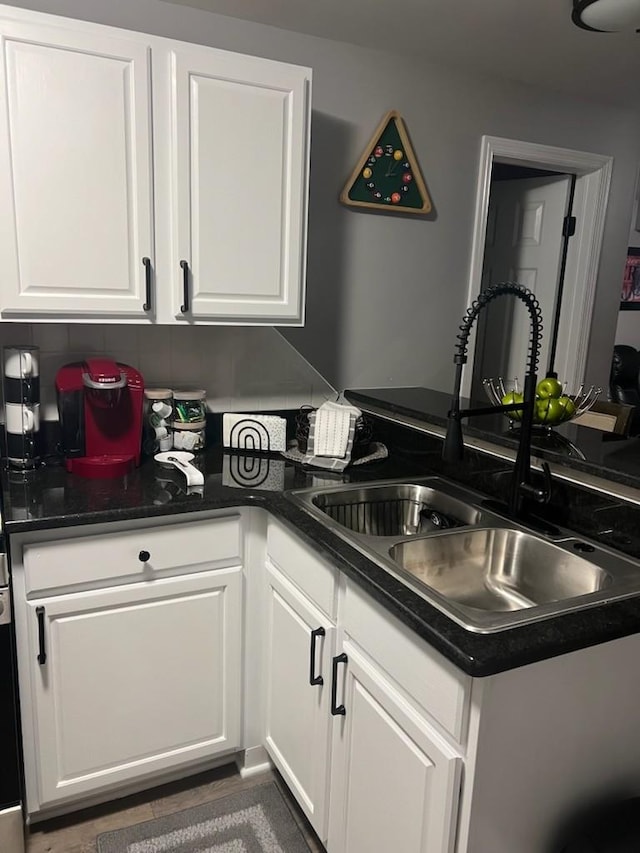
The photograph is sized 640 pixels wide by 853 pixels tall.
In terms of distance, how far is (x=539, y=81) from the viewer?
2584mm

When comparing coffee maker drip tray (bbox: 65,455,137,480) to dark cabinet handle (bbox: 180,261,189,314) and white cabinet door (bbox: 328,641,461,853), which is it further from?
white cabinet door (bbox: 328,641,461,853)

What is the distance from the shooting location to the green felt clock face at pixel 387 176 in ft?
7.75

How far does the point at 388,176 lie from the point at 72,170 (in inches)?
46.5

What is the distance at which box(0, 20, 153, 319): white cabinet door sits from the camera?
5.25 ft

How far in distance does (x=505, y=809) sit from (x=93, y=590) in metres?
1.09

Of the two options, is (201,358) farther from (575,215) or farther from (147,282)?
(575,215)

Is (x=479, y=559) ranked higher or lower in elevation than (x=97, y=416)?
lower

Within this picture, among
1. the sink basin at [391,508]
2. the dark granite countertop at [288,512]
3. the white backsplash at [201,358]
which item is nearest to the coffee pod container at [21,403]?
the dark granite countertop at [288,512]

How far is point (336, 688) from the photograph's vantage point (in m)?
1.47

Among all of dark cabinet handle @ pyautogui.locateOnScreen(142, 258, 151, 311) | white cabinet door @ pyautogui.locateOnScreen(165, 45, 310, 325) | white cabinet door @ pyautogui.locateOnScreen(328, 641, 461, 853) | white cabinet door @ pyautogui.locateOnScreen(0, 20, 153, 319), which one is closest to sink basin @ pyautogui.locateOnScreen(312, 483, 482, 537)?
white cabinet door @ pyautogui.locateOnScreen(328, 641, 461, 853)

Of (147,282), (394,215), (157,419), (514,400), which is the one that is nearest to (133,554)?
(157,419)

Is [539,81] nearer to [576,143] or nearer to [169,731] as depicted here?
[576,143]

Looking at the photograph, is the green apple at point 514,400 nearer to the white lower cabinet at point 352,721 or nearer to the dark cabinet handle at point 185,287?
the white lower cabinet at point 352,721

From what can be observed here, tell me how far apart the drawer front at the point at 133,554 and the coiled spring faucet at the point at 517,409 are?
0.69 meters
